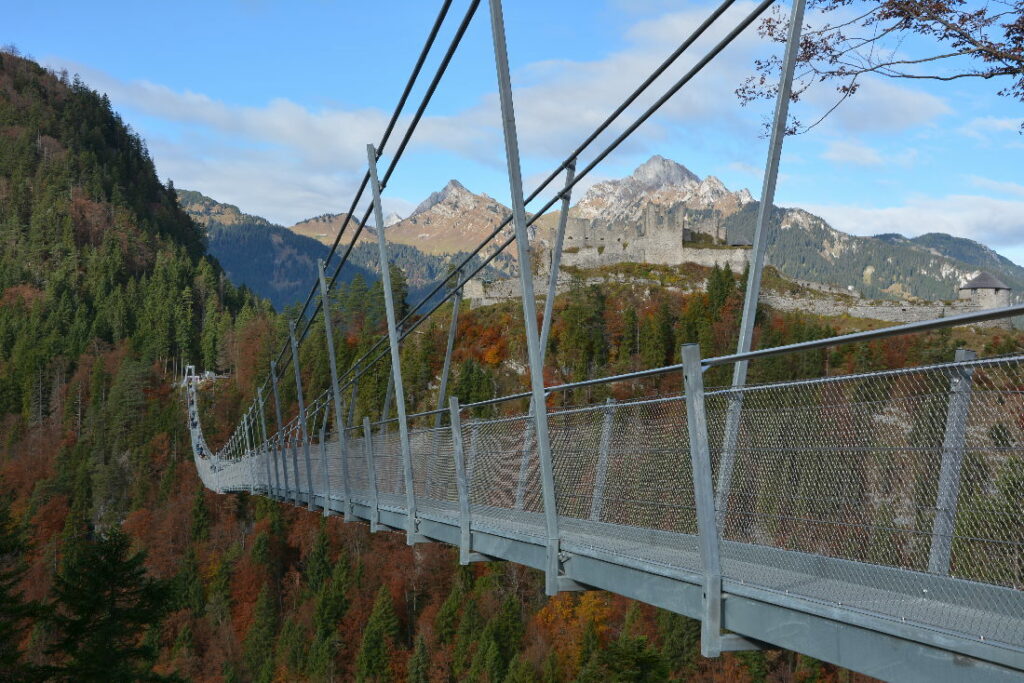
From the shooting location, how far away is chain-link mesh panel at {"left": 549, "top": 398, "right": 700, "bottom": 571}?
3500 millimetres

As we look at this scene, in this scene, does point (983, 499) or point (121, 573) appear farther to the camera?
point (121, 573)

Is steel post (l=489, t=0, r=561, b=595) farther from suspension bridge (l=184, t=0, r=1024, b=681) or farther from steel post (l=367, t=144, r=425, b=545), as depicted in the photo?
steel post (l=367, t=144, r=425, b=545)

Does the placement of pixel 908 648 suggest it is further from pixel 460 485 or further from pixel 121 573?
pixel 121 573

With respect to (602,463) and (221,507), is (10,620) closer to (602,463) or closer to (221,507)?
(602,463)

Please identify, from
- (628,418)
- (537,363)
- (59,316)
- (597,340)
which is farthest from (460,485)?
(59,316)

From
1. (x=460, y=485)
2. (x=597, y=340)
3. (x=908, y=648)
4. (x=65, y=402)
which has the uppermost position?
(x=908, y=648)

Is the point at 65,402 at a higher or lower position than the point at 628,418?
lower

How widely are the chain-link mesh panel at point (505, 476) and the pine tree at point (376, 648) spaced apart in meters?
42.7

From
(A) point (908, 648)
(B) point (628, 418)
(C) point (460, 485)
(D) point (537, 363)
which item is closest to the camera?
(A) point (908, 648)

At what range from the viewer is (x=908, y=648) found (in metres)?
2.27

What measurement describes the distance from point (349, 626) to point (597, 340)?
19.9m

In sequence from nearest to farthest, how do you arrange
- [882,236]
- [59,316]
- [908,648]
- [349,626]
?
1. [908,648]
2. [349,626]
3. [59,316]
4. [882,236]

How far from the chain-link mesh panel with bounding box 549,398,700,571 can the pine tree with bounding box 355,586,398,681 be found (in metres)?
44.0

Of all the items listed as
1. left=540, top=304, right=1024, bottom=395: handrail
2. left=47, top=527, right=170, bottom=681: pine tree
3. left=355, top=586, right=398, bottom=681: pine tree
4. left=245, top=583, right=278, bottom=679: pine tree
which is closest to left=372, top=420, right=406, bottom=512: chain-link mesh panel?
left=540, top=304, right=1024, bottom=395: handrail
